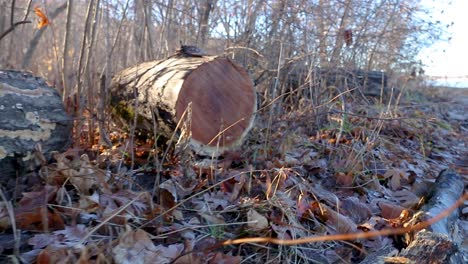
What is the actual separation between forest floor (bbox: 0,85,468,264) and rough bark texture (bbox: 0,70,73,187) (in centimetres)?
14

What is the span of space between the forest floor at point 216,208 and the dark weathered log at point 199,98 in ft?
0.63

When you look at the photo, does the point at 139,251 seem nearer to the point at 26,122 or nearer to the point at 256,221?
the point at 256,221

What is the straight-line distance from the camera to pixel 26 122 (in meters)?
2.41

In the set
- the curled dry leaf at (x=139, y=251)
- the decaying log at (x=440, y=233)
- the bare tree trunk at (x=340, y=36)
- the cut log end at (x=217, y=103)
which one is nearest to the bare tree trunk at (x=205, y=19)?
the bare tree trunk at (x=340, y=36)

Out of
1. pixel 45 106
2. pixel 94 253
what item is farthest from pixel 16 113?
pixel 94 253

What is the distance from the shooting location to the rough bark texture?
2.29 metres

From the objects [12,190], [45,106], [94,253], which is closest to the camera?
[94,253]

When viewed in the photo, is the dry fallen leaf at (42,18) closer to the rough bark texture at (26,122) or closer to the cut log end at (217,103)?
the rough bark texture at (26,122)

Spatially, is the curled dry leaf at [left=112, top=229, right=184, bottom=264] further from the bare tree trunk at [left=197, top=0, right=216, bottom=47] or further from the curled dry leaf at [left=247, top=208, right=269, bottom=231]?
the bare tree trunk at [left=197, top=0, right=216, bottom=47]

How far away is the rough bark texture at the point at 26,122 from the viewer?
229cm

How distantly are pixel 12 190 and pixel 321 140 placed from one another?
2626mm

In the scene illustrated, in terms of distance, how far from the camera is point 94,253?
151 centimetres

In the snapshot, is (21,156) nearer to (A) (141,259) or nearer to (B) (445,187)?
(A) (141,259)

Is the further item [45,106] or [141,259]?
[45,106]
